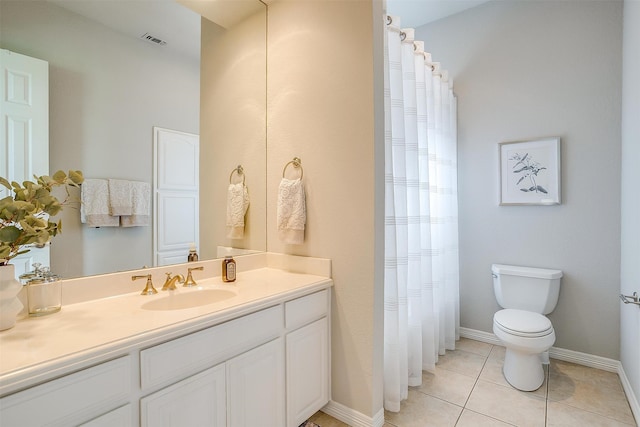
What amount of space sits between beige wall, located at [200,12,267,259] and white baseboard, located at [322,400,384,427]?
3.41 feet

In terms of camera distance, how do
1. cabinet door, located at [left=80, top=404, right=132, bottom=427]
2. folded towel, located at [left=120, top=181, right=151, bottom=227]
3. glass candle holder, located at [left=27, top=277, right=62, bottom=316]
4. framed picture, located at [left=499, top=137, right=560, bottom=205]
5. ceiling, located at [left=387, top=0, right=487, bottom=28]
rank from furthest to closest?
ceiling, located at [left=387, top=0, right=487, bottom=28] < framed picture, located at [left=499, top=137, right=560, bottom=205] < folded towel, located at [left=120, top=181, right=151, bottom=227] < glass candle holder, located at [left=27, top=277, right=62, bottom=316] < cabinet door, located at [left=80, top=404, right=132, bottom=427]

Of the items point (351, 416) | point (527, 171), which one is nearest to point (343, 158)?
point (351, 416)

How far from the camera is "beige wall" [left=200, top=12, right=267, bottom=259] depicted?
184 centimetres

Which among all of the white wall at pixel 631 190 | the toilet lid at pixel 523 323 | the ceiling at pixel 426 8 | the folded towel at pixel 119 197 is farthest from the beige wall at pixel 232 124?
the white wall at pixel 631 190

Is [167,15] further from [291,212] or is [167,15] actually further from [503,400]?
[503,400]

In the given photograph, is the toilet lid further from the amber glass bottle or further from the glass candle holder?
the glass candle holder

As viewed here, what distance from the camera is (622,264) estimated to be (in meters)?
2.12

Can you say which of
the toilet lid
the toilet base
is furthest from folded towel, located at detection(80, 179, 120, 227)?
the toilet base

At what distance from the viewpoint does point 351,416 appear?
167 centimetres

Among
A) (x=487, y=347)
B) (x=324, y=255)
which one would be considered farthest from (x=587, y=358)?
(x=324, y=255)

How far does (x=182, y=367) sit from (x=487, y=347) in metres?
2.53

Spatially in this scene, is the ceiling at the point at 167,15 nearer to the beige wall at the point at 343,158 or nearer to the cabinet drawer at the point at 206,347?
the beige wall at the point at 343,158

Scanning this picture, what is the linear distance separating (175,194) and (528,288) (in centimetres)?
259

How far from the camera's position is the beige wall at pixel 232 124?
6.02ft
